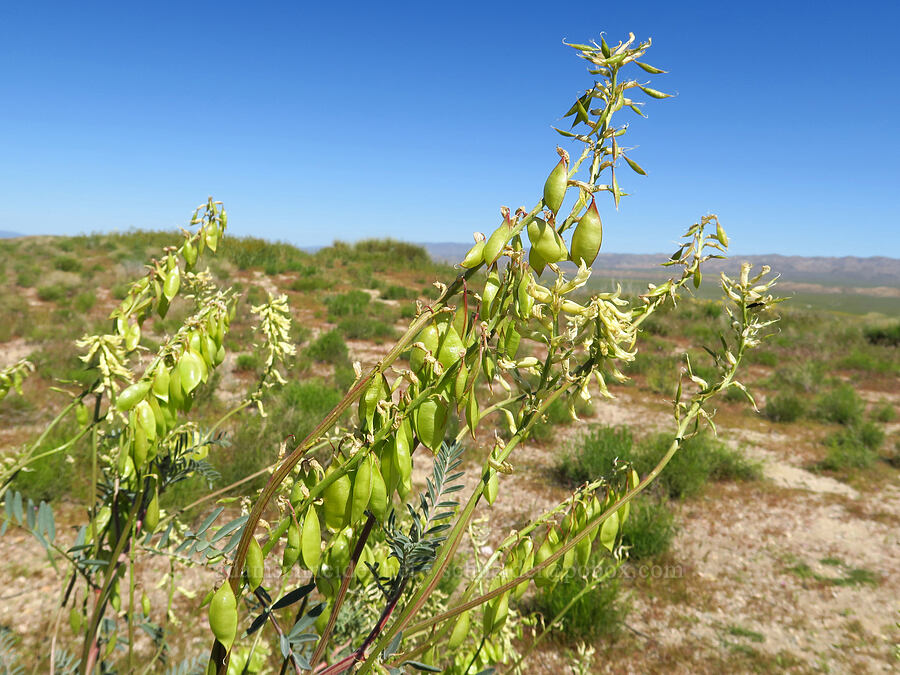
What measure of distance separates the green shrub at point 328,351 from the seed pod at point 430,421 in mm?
8091

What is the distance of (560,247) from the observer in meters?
0.59

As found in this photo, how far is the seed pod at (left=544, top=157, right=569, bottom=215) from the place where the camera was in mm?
574

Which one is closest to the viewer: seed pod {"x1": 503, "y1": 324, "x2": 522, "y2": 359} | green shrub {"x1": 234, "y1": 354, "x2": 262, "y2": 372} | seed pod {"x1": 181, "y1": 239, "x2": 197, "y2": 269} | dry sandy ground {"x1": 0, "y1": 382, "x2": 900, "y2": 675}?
seed pod {"x1": 503, "y1": 324, "x2": 522, "y2": 359}

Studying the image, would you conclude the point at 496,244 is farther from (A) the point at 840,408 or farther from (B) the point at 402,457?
(A) the point at 840,408

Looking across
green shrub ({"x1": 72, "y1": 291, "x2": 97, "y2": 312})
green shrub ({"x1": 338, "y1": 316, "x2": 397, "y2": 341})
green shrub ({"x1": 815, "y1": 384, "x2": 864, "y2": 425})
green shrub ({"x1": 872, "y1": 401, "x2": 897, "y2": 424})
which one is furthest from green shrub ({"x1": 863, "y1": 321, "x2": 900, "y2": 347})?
green shrub ({"x1": 72, "y1": 291, "x2": 97, "y2": 312})

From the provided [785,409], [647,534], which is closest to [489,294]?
[647,534]

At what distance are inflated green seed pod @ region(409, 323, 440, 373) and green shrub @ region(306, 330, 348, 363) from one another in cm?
808

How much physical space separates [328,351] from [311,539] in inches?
326

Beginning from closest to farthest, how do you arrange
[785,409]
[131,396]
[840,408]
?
[131,396] < [840,408] < [785,409]

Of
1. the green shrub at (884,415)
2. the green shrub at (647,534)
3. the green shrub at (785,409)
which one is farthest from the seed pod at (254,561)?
the green shrub at (884,415)

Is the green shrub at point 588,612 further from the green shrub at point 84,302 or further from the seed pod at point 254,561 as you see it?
the green shrub at point 84,302

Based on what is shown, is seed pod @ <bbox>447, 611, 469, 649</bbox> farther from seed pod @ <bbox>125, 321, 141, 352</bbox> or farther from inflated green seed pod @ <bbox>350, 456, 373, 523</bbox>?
seed pod @ <bbox>125, 321, 141, 352</bbox>

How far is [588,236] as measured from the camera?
2.01 feet

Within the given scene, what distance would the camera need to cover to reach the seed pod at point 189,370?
0.89 meters
